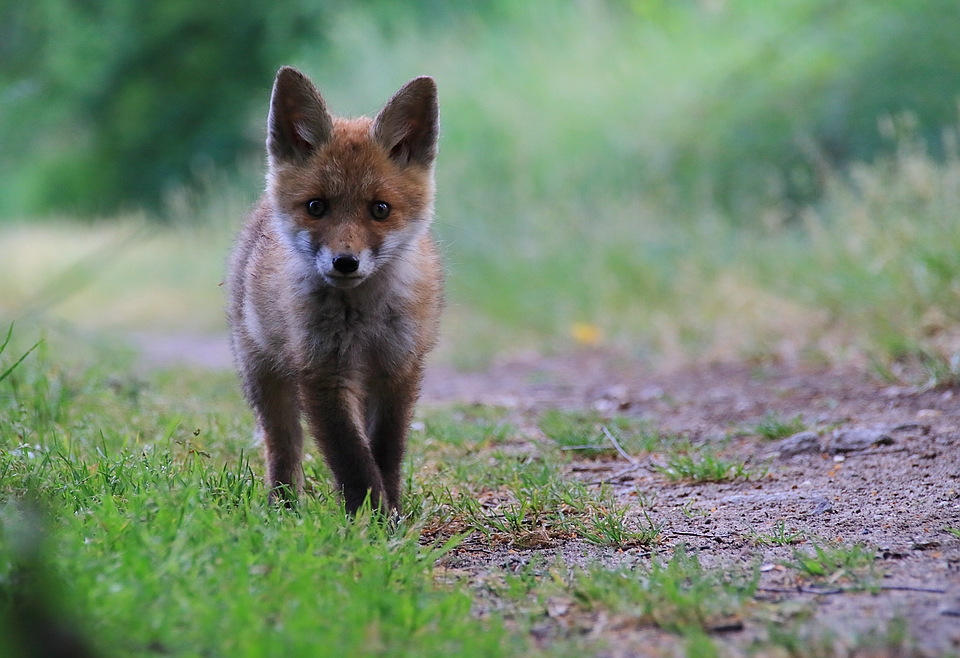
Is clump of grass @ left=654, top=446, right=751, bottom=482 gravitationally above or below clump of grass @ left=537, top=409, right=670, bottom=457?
above

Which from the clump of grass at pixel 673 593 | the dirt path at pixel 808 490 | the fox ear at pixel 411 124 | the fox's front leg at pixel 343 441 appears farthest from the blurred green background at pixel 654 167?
the clump of grass at pixel 673 593

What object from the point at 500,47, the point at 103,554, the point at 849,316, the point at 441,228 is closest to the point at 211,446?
the point at 103,554

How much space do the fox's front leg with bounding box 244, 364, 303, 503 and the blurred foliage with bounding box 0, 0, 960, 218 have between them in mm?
1905

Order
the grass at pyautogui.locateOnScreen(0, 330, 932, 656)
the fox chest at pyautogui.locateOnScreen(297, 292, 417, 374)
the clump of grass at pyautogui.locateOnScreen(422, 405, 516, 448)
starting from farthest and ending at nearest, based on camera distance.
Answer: the clump of grass at pyautogui.locateOnScreen(422, 405, 516, 448), the fox chest at pyautogui.locateOnScreen(297, 292, 417, 374), the grass at pyautogui.locateOnScreen(0, 330, 932, 656)

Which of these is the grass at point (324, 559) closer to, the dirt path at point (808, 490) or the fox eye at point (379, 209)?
the dirt path at point (808, 490)

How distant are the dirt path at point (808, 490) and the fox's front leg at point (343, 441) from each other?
1.41 feet

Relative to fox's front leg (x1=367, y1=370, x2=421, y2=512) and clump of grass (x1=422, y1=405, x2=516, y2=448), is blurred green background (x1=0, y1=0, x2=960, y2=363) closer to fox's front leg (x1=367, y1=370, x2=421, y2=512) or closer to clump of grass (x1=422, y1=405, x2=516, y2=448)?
fox's front leg (x1=367, y1=370, x2=421, y2=512)

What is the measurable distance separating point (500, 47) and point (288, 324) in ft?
39.4

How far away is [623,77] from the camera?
12.8 m

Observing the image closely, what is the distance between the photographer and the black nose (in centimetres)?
350

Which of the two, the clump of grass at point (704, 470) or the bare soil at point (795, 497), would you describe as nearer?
the bare soil at point (795, 497)

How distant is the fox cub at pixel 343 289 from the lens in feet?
11.7

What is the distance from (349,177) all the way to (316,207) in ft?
0.56

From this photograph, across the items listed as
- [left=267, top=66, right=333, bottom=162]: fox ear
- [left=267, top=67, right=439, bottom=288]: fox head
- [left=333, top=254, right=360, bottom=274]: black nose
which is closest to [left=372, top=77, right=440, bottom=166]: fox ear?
[left=267, top=67, right=439, bottom=288]: fox head
